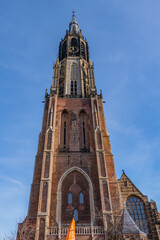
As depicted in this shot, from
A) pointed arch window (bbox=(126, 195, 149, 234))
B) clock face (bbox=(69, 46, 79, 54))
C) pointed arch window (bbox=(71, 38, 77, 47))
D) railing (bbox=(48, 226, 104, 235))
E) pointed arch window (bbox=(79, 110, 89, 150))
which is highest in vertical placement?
pointed arch window (bbox=(71, 38, 77, 47))

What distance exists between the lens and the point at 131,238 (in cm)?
1645

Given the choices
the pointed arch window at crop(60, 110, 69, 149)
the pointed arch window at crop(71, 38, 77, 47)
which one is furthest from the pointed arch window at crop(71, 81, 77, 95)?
the pointed arch window at crop(71, 38, 77, 47)

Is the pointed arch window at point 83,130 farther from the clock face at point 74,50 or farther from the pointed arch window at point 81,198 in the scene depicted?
the clock face at point 74,50

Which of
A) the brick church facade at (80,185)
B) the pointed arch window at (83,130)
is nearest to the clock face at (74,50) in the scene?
the brick church facade at (80,185)

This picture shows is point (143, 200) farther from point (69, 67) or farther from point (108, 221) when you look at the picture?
point (69, 67)

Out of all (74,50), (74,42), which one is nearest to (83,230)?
(74,50)

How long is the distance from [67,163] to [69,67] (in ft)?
63.9

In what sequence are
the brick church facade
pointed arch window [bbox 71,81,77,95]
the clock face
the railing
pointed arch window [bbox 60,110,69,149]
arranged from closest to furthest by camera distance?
the railing, the brick church facade, pointed arch window [bbox 60,110,69,149], pointed arch window [bbox 71,81,77,95], the clock face

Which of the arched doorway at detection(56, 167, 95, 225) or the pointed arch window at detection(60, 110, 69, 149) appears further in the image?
the pointed arch window at detection(60, 110, 69, 149)

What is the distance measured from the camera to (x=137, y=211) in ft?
75.3

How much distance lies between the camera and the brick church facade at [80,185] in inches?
717

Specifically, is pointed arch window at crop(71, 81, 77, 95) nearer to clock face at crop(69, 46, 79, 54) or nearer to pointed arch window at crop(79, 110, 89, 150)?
pointed arch window at crop(79, 110, 89, 150)

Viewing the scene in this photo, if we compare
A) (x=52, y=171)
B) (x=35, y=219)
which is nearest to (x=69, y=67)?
(x=52, y=171)

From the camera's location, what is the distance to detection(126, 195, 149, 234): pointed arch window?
21.8 meters
